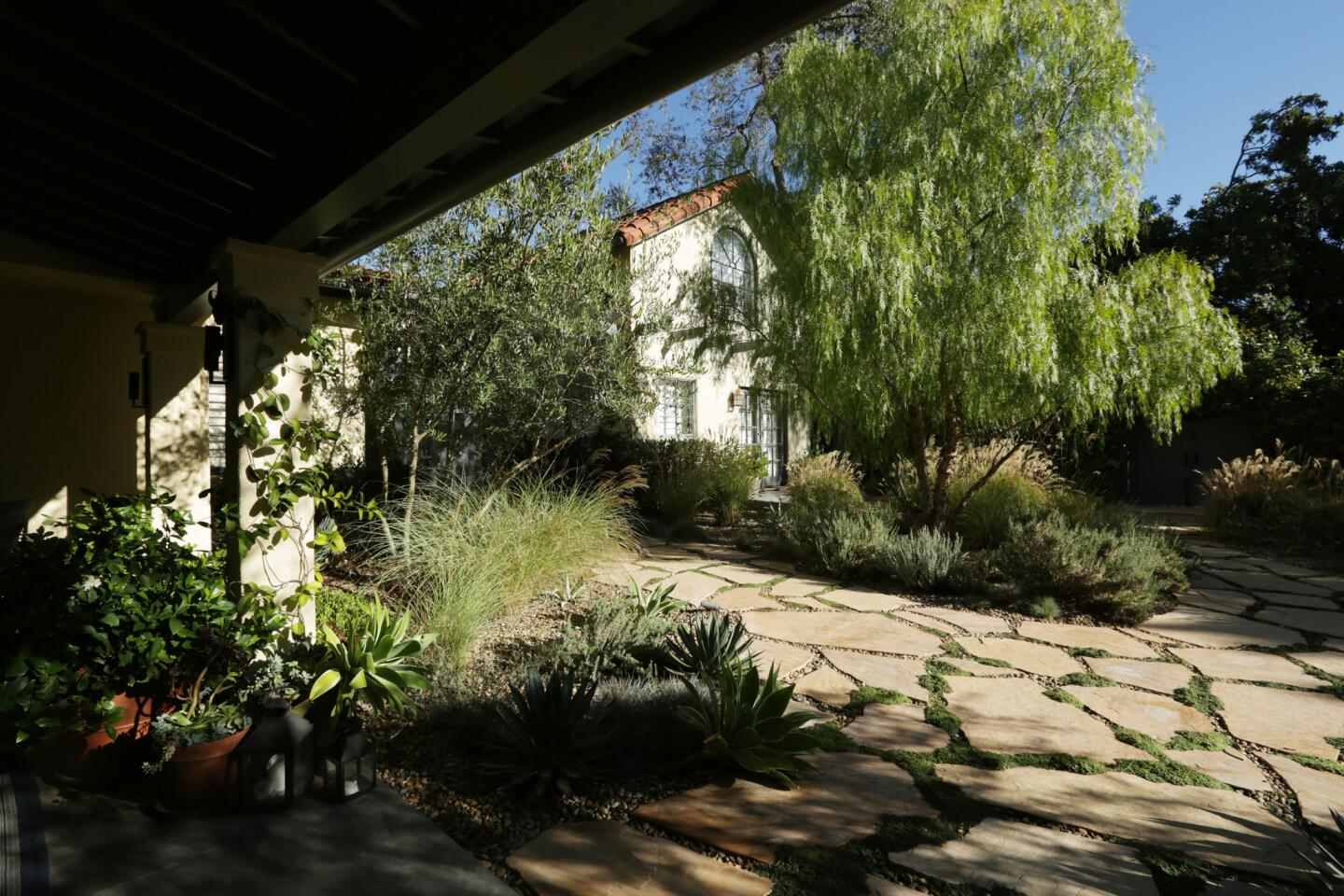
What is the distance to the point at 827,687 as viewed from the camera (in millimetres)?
3775

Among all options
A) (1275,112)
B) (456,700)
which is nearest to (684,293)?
(456,700)

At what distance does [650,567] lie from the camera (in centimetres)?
656

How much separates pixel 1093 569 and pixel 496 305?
472 centimetres

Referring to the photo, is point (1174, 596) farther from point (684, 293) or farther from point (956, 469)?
point (684, 293)

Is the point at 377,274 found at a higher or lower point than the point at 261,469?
higher

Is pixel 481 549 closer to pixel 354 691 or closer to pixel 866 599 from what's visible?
pixel 354 691

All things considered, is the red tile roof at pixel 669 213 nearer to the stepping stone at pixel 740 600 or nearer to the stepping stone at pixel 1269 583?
the stepping stone at pixel 740 600

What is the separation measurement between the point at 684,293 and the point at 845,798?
6403 mm

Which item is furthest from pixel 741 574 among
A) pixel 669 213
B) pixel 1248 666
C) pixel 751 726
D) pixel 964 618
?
pixel 669 213

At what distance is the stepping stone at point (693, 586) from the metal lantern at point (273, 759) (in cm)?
301

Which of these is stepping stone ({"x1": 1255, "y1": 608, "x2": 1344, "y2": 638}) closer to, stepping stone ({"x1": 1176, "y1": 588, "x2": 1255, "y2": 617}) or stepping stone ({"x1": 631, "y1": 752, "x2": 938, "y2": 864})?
stepping stone ({"x1": 1176, "y1": 588, "x2": 1255, "y2": 617})

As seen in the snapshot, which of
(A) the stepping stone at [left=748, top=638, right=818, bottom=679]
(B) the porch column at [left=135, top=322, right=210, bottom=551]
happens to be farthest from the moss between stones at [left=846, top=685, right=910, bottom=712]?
(B) the porch column at [left=135, top=322, right=210, bottom=551]

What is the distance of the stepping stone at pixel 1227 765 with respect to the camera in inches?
110

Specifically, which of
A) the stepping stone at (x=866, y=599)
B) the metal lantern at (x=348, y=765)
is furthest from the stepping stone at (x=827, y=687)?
the metal lantern at (x=348, y=765)
